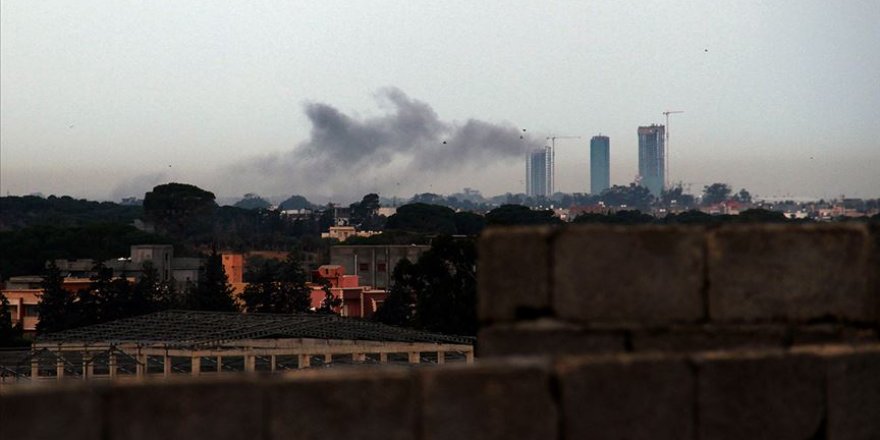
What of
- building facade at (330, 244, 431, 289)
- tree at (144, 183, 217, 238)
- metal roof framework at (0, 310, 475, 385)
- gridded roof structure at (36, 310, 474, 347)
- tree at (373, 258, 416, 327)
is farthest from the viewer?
tree at (144, 183, 217, 238)

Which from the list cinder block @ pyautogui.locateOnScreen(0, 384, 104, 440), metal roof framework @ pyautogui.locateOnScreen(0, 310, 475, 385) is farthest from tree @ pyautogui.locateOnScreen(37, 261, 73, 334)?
cinder block @ pyautogui.locateOnScreen(0, 384, 104, 440)

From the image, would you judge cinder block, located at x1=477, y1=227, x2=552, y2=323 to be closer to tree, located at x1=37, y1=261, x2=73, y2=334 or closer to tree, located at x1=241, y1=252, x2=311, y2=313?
tree, located at x1=37, y1=261, x2=73, y2=334

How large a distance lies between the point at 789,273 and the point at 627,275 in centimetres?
50

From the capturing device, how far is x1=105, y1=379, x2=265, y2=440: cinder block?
3.82m

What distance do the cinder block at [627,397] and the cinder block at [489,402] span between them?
73 mm

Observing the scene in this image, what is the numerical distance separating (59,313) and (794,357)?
80460 millimetres

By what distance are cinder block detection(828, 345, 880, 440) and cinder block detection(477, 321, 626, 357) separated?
0.62 meters

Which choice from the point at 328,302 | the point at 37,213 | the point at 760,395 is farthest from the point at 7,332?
the point at 37,213

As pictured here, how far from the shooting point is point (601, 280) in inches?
188

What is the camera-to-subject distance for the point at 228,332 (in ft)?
186

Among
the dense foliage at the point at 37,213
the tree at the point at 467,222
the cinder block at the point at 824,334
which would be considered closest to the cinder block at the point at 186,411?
the cinder block at the point at 824,334

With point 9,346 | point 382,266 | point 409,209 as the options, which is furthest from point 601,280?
point 409,209

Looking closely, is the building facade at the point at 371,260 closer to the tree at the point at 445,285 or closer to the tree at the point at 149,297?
the tree at the point at 149,297

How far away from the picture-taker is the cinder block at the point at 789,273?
4859 mm
